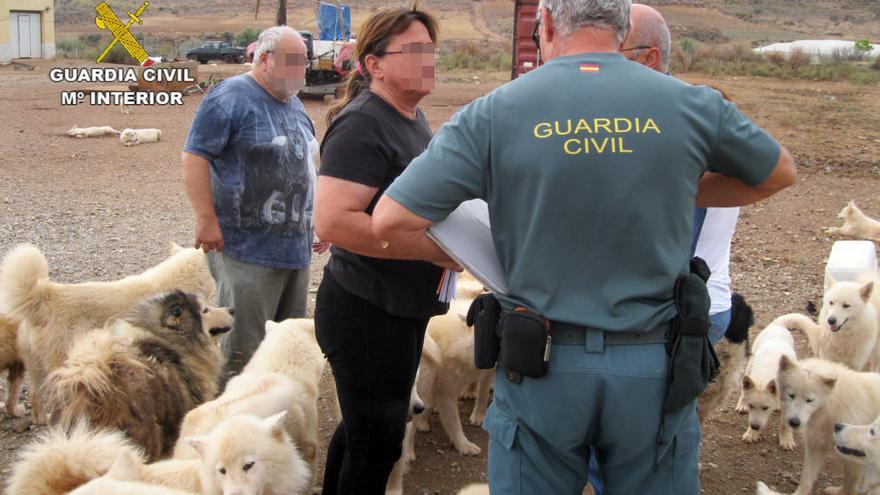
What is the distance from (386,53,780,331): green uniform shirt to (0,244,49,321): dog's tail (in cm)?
325

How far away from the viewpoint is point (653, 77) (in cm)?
181

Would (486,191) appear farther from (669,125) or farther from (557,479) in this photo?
(557,479)

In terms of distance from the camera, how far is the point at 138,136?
46.5 feet

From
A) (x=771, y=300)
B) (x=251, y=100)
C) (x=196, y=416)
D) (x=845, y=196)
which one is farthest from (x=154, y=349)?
(x=845, y=196)

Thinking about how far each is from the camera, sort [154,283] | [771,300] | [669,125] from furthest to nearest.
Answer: [771,300], [154,283], [669,125]

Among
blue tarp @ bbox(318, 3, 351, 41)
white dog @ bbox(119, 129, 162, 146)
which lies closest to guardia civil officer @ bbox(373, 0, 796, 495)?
white dog @ bbox(119, 129, 162, 146)

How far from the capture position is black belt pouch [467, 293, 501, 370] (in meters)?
1.96

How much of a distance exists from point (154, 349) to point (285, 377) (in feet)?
2.29

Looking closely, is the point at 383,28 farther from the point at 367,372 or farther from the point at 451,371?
the point at 451,371

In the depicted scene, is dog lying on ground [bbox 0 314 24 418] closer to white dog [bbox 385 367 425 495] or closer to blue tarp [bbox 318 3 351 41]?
white dog [bbox 385 367 425 495]

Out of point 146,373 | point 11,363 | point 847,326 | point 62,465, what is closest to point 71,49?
point 11,363

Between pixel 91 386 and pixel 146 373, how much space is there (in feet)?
1.02

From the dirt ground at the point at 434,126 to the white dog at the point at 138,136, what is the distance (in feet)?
0.86

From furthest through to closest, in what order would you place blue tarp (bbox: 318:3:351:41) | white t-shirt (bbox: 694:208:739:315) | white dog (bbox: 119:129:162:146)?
blue tarp (bbox: 318:3:351:41)
white dog (bbox: 119:129:162:146)
white t-shirt (bbox: 694:208:739:315)
